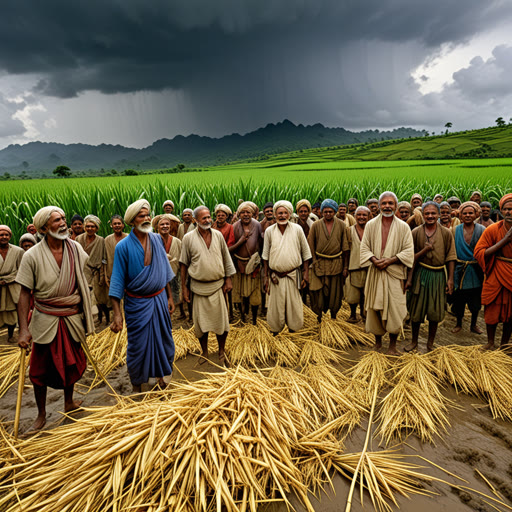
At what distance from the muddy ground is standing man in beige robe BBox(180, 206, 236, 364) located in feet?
2.15

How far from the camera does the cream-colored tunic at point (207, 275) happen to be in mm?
3686

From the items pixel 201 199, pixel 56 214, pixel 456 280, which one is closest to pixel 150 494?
pixel 56 214

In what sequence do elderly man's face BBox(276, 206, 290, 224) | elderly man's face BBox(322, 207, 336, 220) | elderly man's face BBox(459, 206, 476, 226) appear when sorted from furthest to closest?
elderly man's face BBox(322, 207, 336, 220)
elderly man's face BBox(459, 206, 476, 226)
elderly man's face BBox(276, 206, 290, 224)

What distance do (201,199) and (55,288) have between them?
523 cm

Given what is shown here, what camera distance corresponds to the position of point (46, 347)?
279 centimetres

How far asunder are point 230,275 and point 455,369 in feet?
8.75

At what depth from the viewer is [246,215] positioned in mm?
4707

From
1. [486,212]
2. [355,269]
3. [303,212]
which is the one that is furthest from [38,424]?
[486,212]

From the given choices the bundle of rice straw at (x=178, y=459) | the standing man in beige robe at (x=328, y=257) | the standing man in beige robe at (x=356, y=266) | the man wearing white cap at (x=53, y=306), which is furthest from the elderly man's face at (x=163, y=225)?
the bundle of rice straw at (x=178, y=459)

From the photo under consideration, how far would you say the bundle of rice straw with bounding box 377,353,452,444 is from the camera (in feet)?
8.61

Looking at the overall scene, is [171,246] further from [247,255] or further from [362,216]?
[362,216]

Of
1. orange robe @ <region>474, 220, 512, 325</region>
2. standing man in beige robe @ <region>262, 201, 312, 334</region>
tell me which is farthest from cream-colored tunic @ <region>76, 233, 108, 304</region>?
orange robe @ <region>474, 220, 512, 325</region>

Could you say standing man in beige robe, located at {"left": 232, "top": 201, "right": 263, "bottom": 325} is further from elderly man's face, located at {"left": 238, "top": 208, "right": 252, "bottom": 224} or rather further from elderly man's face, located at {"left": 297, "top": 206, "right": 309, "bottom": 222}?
elderly man's face, located at {"left": 297, "top": 206, "right": 309, "bottom": 222}

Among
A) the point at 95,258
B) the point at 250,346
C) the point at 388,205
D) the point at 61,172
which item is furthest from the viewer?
the point at 61,172
